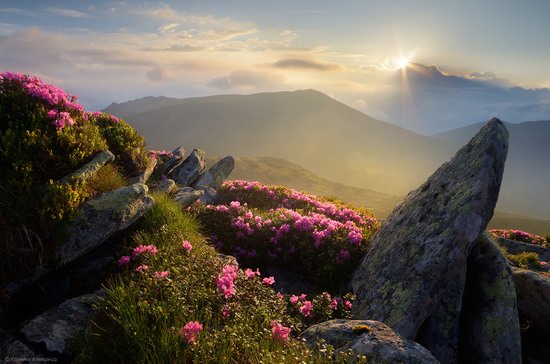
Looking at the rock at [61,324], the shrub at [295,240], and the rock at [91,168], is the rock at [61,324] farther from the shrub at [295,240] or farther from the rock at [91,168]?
the shrub at [295,240]

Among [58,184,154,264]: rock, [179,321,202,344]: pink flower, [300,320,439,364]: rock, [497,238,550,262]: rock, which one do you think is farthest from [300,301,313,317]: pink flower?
[497,238,550,262]: rock

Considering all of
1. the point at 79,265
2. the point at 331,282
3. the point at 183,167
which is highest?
the point at 183,167

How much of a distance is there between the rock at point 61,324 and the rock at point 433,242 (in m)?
6.46

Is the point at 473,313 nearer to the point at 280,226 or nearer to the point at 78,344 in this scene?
the point at 280,226

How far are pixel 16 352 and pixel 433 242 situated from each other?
9201 millimetres

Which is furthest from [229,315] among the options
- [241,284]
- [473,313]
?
[473,313]

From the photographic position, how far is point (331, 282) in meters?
12.0

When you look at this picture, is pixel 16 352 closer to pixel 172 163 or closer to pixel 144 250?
pixel 144 250

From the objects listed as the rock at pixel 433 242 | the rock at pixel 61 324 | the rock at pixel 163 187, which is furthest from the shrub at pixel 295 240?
the rock at pixel 61 324

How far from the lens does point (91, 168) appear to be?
34.4 ft

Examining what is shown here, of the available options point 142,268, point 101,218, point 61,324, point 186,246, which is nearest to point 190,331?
point 142,268

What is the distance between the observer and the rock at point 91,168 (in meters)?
9.84

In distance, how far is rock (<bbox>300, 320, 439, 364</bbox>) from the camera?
5875 mm

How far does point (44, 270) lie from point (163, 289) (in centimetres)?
331
